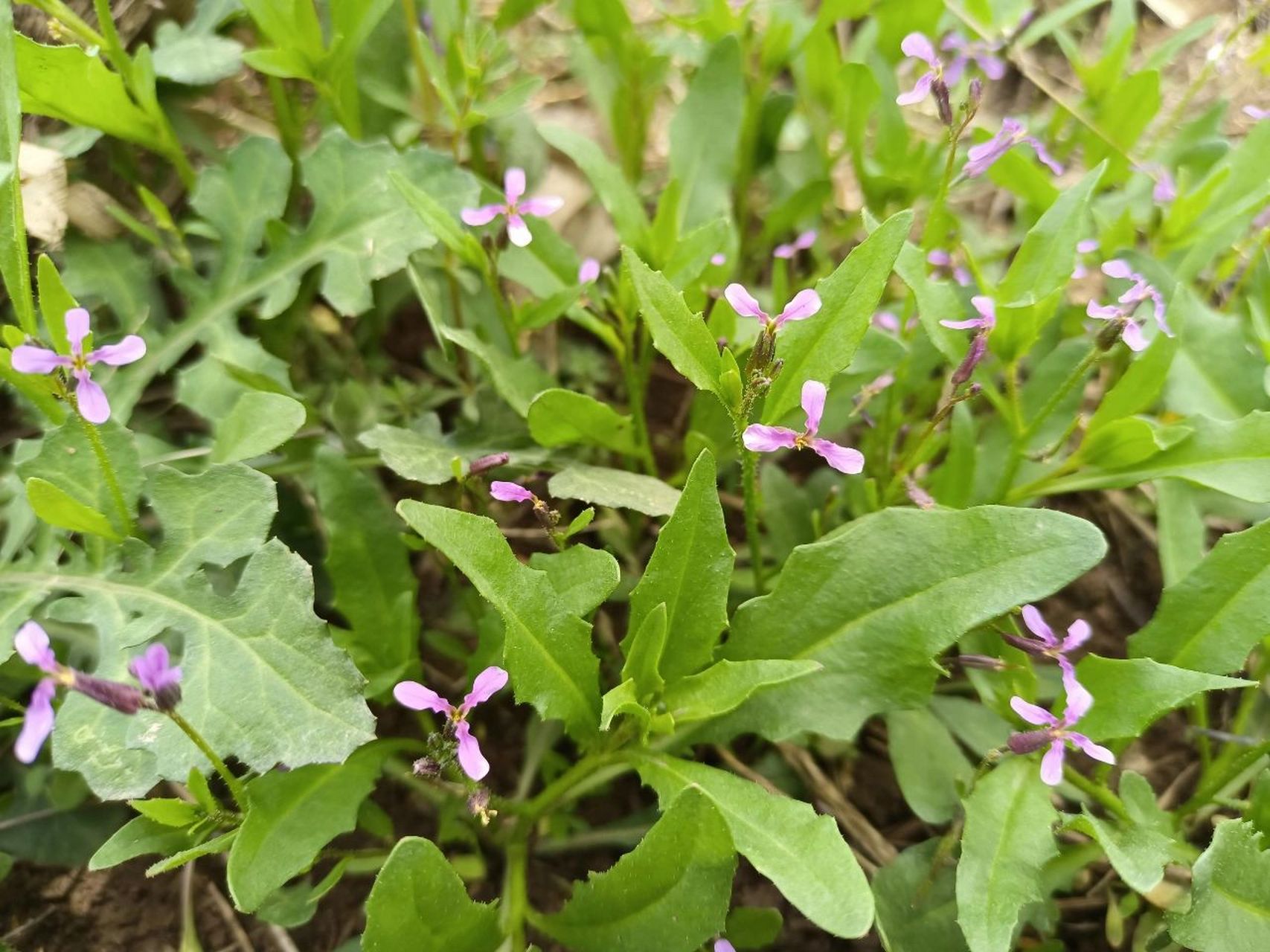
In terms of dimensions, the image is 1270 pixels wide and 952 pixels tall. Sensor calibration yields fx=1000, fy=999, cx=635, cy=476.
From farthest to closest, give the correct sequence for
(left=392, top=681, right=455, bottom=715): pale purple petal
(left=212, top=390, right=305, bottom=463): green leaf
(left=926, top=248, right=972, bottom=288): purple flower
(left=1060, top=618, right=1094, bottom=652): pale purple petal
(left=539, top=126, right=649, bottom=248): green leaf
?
1. (left=926, top=248, right=972, bottom=288): purple flower
2. (left=539, top=126, right=649, bottom=248): green leaf
3. (left=212, top=390, right=305, bottom=463): green leaf
4. (left=1060, top=618, right=1094, bottom=652): pale purple petal
5. (left=392, top=681, right=455, bottom=715): pale purple petal

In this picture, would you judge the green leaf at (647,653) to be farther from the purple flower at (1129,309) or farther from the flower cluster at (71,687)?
the purple flower at (1129,309)

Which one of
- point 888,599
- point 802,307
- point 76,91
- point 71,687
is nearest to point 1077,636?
point 888,599

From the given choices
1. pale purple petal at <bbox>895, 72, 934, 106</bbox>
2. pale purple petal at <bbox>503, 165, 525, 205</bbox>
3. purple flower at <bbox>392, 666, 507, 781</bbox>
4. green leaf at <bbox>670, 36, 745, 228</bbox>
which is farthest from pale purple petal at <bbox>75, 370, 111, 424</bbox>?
pale purple petal at <bbox>895, 72, 934, 106</bbox>

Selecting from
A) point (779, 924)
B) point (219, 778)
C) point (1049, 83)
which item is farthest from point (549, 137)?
point (1049, 83)

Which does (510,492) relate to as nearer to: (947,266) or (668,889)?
(668,889)

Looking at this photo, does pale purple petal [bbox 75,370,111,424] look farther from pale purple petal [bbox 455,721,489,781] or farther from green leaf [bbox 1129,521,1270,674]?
green leaf [bbox 1129,521,1270,674]

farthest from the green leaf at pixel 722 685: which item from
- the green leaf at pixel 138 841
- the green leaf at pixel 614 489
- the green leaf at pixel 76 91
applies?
the green leaf at pixel 76 91
